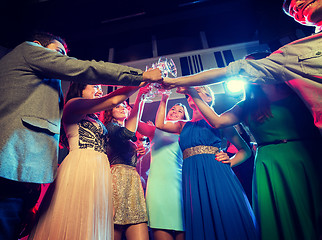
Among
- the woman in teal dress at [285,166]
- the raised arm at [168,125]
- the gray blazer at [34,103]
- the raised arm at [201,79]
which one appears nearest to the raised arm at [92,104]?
the gray blazer at [34,103]

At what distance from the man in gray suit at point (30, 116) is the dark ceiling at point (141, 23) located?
4809mm

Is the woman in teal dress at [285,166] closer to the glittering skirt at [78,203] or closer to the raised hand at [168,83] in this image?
the raised hand at [168,83]

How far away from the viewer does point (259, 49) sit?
5012 mm

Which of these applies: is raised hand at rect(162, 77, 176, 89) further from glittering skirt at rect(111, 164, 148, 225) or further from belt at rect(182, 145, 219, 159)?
glittering skirt at rect(111, 164, 148, 225)

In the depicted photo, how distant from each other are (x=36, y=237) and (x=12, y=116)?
0.70m

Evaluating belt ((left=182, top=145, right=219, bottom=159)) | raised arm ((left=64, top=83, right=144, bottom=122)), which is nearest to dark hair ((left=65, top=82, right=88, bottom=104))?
raised arm ((left=64, top=83, right=144, bottom=122))

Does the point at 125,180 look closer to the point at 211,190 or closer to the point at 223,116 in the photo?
the point at 211,190

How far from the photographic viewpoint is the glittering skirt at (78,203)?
3.51ft

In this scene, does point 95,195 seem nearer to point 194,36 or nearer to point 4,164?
point 4,164

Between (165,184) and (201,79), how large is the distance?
45.0 inches

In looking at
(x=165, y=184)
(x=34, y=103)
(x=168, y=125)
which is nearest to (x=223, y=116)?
(x=168, y=125)

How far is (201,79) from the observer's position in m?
1.48

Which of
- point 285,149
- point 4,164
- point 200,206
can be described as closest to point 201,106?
point 285,149

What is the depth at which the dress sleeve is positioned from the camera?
44.1 inches
